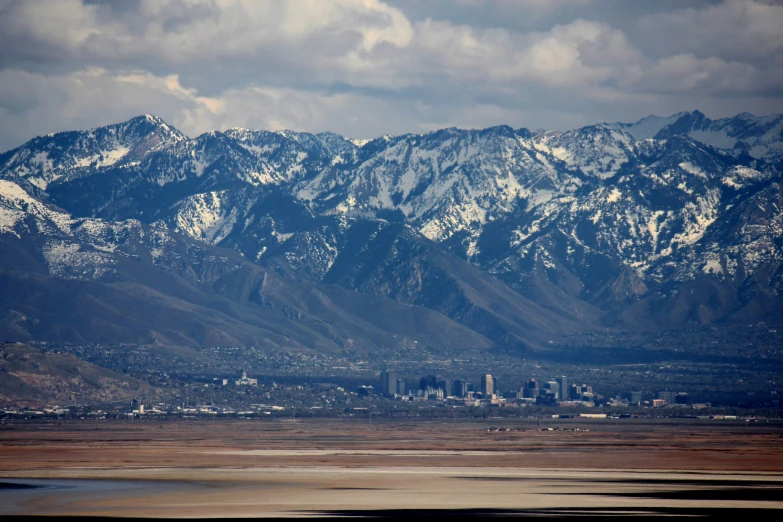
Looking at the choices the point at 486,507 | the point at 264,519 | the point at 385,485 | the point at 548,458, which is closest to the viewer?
the point at 264,519

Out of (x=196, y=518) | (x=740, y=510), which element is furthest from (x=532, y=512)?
(x=196, y=518)

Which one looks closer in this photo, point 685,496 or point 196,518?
point 196,518

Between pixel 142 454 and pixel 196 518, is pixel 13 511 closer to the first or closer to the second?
pixel 196 518

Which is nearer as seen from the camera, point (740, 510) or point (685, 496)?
point (740, 510)

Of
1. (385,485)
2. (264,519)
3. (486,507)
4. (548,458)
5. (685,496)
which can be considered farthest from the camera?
(548,458)

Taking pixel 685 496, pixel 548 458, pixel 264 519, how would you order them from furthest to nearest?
pixel 548 458
pixel 685 496
pixel 264 519

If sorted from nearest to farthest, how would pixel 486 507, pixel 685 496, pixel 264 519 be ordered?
1. pixel 264 519
2. pixel 486 507
3. pixel 685 496

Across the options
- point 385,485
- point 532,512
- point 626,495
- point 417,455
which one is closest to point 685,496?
point 626,495

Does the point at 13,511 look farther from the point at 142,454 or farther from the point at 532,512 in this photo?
the point at 142,454
